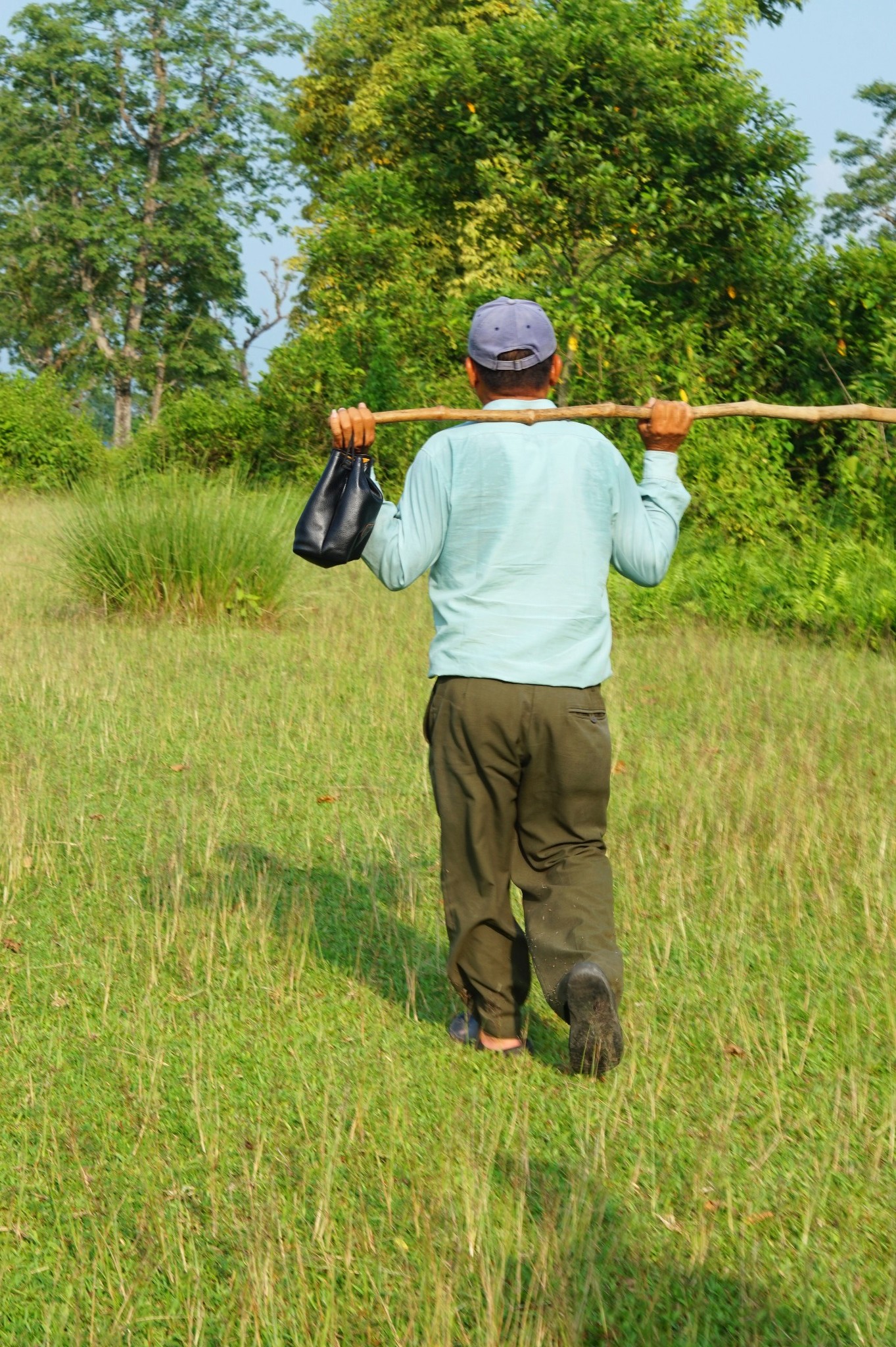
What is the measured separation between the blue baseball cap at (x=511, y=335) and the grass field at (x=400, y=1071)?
1.86 meters

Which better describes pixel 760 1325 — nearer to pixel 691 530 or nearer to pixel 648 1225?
Result: pixel 648 1225

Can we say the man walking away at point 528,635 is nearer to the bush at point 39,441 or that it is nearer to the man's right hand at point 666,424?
the man's right hand at point 666,424

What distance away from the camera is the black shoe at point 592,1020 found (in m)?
3.67

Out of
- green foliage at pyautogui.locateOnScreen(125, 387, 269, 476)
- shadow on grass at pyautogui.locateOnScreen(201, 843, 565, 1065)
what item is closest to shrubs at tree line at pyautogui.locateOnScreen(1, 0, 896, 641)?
green foliage at pyautogui.locateOnScreen(125, 387, 269, 476)

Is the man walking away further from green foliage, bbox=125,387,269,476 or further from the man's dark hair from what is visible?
green foliage, bbox=125,387,269,476

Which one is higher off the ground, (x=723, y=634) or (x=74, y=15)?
(x=74, y=15)

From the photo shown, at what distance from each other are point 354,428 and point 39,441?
83.0 ft

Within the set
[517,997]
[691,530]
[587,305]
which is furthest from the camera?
[587,305]

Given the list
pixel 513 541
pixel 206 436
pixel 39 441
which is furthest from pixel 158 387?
pixel 513 541

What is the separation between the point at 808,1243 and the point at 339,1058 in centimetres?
143

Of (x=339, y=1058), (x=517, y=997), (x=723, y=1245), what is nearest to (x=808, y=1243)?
(x=723, y=1245)

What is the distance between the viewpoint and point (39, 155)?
40250 mm

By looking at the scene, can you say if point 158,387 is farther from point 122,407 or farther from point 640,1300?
point 640,1300

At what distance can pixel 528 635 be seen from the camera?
3727mm
